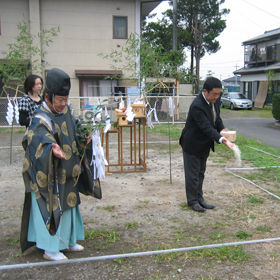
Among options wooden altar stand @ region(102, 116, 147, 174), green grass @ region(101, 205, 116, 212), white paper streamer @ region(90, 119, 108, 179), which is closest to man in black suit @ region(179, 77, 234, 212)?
green grass @ region(101, 205, 116, 212)

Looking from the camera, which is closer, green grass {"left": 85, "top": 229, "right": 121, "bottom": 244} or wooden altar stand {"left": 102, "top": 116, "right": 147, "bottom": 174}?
green grass {"left": 85, "top": 229, "right": 121, "bottom": 244}

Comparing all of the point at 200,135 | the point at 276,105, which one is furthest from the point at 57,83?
the point at 276,105

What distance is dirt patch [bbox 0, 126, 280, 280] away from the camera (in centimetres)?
298

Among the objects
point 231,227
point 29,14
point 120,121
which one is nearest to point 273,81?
point 29,14

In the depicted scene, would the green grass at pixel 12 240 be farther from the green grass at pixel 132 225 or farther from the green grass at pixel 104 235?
the green grass at pixel 132 225

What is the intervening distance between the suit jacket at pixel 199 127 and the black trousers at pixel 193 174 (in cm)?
9

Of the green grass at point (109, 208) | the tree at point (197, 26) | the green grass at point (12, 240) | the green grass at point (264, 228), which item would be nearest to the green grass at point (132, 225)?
the green grass at point (109, 208)

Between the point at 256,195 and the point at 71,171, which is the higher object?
the point at 71,171

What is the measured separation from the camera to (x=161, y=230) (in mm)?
3834

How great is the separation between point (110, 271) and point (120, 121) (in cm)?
347

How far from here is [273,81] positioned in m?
26.9

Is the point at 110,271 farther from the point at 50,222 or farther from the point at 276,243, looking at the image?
the point at 276,243

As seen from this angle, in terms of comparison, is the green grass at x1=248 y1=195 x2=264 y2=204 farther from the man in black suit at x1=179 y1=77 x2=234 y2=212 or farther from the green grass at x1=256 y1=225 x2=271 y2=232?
the green grass at x1=256 y1=225 x2=271 y2=232

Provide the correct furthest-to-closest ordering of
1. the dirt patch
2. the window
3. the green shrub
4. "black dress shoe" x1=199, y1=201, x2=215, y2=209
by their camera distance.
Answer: the window < the green shrub < "black dress shoe" x1=199, y1=201, x2=215, y2=209 < the dirt patch
